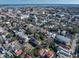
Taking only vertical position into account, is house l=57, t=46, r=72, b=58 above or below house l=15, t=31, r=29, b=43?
below

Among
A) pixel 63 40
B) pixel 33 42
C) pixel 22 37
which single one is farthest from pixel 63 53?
pixel 22 37

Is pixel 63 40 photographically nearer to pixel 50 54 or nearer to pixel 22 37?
pixel 50 54

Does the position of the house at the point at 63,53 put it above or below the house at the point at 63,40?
below

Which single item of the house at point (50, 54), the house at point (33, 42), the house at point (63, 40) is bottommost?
the house at point (50, 54)

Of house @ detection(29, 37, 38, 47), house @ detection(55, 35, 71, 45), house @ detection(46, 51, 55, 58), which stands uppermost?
house @ detection(55, 35, 71, 45)

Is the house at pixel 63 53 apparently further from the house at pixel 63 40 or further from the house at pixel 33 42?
the house at pixel 33 42

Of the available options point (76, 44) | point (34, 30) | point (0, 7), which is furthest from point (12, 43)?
point (76, 44)

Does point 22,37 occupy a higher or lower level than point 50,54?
higher

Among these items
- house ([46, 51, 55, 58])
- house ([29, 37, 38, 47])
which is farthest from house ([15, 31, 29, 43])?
house ([46, 51, 55, 58])

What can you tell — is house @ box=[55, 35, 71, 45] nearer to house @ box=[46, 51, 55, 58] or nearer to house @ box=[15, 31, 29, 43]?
house @ box=[46, 51, 55, 58]

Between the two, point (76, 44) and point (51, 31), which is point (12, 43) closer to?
point (51, 31)

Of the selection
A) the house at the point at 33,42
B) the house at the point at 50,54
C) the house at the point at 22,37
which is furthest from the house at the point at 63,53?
the house at the point at 22,37
